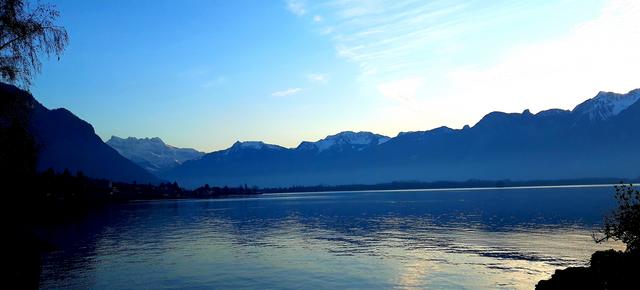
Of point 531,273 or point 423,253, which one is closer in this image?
point 531,273

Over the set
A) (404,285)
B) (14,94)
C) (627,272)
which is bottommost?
(404,285)

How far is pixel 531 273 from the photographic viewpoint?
55.8 m

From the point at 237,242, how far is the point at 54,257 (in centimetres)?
3082

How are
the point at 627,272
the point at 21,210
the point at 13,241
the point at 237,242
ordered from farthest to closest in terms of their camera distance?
the point at 237,242 < the point at 627,272 < the point at 21,210 < the point at 13,241

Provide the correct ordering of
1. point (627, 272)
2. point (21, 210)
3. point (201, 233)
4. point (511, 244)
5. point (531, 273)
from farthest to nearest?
point (201, 233), point (511, 244), point (531, 273), point (627, 272), point (21, 210)

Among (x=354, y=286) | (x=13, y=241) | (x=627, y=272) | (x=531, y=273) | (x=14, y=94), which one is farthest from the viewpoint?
(x=531, y=273)

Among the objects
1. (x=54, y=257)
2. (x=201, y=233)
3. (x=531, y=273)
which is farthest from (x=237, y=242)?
(x=531, y=273)

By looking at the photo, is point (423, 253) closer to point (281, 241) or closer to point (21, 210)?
point (281, 241)

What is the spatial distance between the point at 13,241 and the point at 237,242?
73.7 meters

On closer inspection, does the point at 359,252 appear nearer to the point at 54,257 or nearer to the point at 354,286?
the point at 354,286

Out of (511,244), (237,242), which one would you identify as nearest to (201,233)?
(237,242)

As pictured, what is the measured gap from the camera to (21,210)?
22.5 metres

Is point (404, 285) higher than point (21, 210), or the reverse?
point (21, 210)

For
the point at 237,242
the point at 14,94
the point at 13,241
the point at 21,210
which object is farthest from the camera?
the point at 237,242
